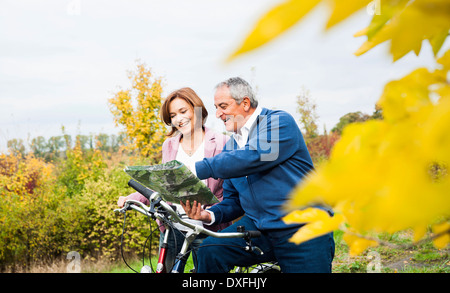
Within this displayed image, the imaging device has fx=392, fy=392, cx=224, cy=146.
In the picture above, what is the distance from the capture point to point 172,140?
10.2 ft

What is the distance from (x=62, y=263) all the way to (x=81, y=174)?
7.64 ft

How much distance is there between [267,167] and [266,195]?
0.60 feet

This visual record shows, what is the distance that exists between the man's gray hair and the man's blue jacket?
0.73 feet

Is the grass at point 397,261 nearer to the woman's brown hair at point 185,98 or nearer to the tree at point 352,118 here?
the woman's brown hair at point 185,98

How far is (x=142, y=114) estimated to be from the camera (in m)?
8.88

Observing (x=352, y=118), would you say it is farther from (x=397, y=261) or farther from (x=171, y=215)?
(x=171, y=215)

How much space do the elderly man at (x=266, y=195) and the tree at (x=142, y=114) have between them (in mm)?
6154

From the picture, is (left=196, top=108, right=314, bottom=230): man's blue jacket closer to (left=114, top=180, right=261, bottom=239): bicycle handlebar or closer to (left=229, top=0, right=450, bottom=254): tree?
(left=114, top=180, right=261, bottom=239): bicycle handlebar

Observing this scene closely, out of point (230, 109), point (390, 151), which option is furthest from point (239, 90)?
point (390, 151)

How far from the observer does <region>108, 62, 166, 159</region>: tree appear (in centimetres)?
871

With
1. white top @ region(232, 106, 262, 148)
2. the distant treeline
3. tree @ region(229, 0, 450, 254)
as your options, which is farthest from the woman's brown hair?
the distant treeline

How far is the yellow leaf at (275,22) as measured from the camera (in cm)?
24

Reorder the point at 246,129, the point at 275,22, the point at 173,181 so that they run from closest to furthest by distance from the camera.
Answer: the point at 275,22
the point at 173,181
the point at 246,129

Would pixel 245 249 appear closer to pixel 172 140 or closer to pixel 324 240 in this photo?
pixel 324 240
